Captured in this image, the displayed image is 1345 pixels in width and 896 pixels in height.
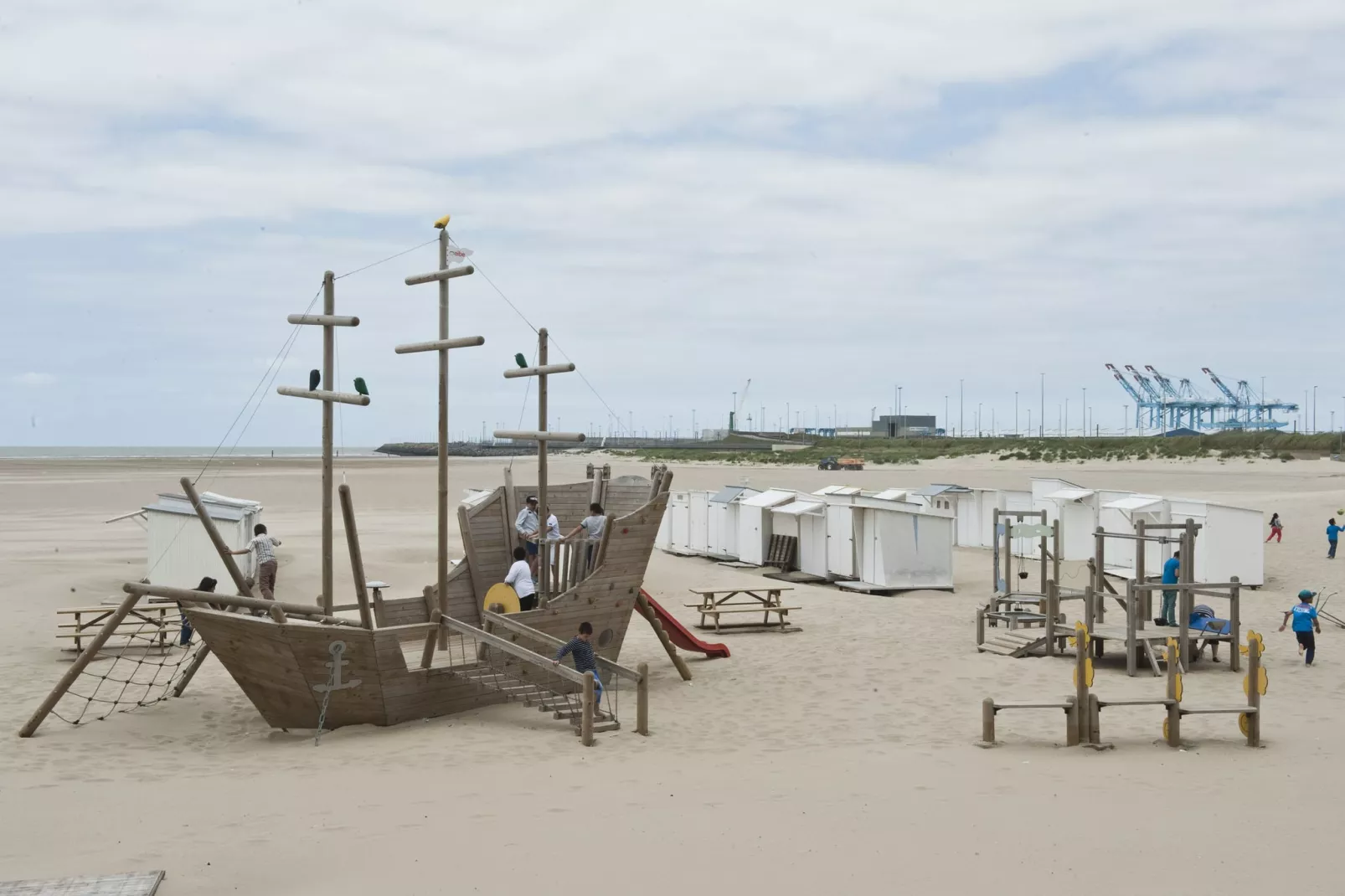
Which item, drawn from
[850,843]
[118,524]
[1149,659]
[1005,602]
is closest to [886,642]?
[1005,602]

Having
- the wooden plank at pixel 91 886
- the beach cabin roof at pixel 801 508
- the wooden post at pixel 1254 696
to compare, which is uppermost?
the beach cabin roof at pixel 801 508

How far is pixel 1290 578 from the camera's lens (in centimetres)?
2520

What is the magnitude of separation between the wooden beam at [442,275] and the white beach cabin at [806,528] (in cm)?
1429

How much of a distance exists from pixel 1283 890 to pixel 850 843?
2910mm

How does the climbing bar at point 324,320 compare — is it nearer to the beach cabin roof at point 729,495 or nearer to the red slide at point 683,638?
the red slide at point 683,638

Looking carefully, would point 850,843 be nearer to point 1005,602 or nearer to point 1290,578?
point 1005,602

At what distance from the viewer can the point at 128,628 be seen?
1831 centimetres

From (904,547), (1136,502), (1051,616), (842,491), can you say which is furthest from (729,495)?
(1051,616)

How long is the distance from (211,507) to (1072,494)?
19715 millimetres

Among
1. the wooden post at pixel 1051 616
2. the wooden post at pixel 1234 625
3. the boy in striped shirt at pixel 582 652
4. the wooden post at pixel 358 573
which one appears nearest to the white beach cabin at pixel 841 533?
the wooden post at pixel 1051 616

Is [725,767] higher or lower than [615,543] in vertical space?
lower

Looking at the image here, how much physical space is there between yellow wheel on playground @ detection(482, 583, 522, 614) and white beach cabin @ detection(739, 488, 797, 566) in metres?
14.4

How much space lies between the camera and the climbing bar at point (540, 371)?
15.0 meters

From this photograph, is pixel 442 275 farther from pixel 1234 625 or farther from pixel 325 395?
pixel 1234 625
